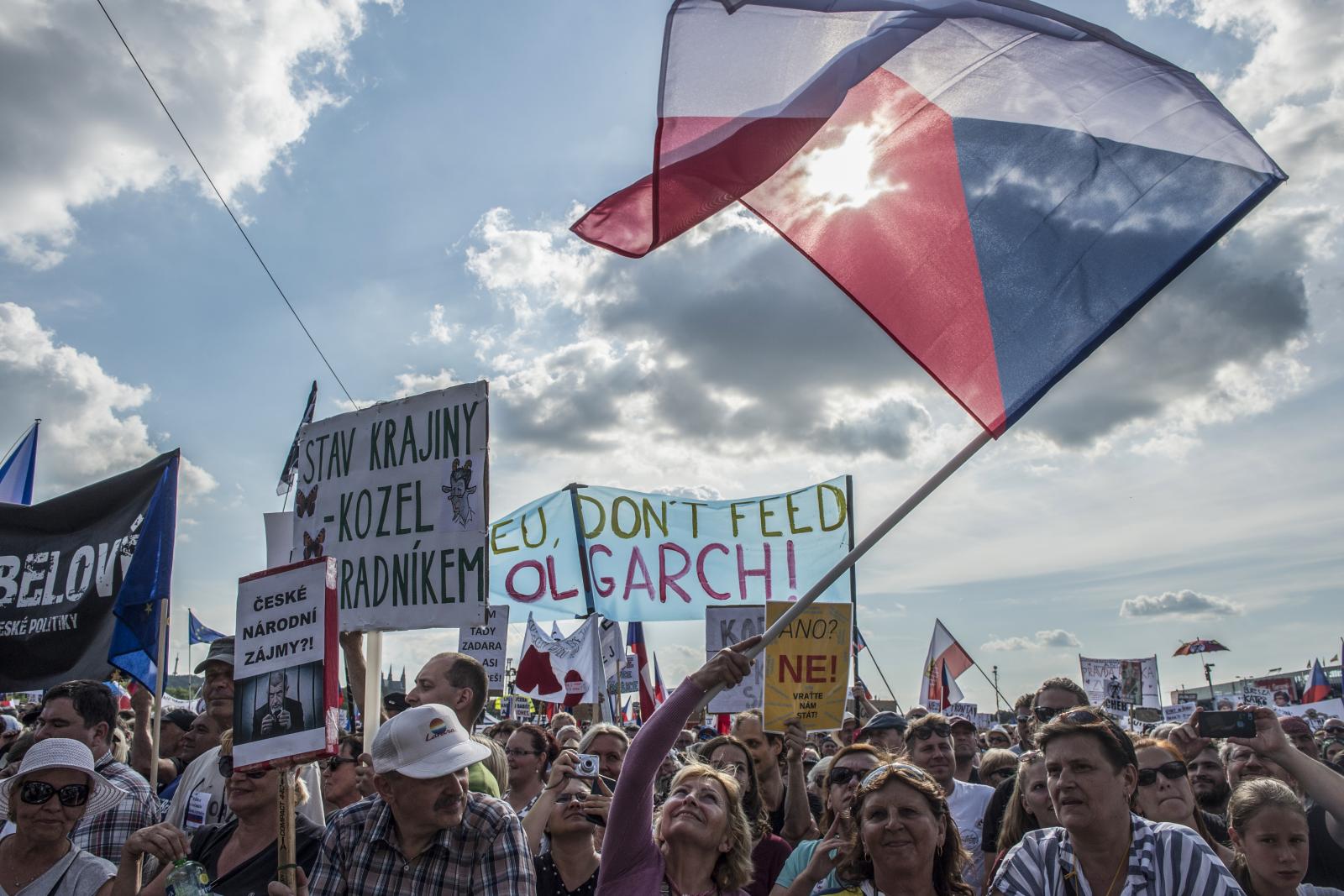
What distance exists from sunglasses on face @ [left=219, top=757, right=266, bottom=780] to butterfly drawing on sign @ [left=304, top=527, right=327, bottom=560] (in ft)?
7.09

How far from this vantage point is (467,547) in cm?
541

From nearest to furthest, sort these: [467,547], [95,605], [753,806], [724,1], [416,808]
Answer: [416,808] < [724,1] < [753,806] < [467,547] < [95,605]

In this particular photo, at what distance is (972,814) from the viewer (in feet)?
18.8

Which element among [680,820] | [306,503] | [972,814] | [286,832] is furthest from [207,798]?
[972,814]

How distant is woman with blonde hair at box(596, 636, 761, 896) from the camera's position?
3.08 m

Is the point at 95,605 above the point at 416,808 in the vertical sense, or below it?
above

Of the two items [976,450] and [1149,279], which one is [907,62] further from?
[976,450]

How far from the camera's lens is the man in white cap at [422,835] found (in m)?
3.16

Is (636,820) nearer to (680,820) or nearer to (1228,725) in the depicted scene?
(680,820)

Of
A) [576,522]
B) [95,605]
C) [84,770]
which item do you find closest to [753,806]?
[84,770]

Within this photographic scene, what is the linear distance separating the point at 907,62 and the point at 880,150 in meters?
0.33

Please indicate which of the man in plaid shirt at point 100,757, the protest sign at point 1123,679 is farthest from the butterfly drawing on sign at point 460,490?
the protest sign at point 1123,679

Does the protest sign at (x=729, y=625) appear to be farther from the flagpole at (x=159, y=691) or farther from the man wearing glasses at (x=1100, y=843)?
the man wearing glasses at (x=1100, y=843)

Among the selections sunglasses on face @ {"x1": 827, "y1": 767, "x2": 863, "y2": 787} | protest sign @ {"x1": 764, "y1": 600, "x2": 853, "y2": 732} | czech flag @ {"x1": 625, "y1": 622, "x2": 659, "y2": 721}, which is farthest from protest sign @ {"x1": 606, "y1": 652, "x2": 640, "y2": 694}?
sunglasses on face @ {"x1": 827, "y1": 767, "x2": 863, "y2": 787}
